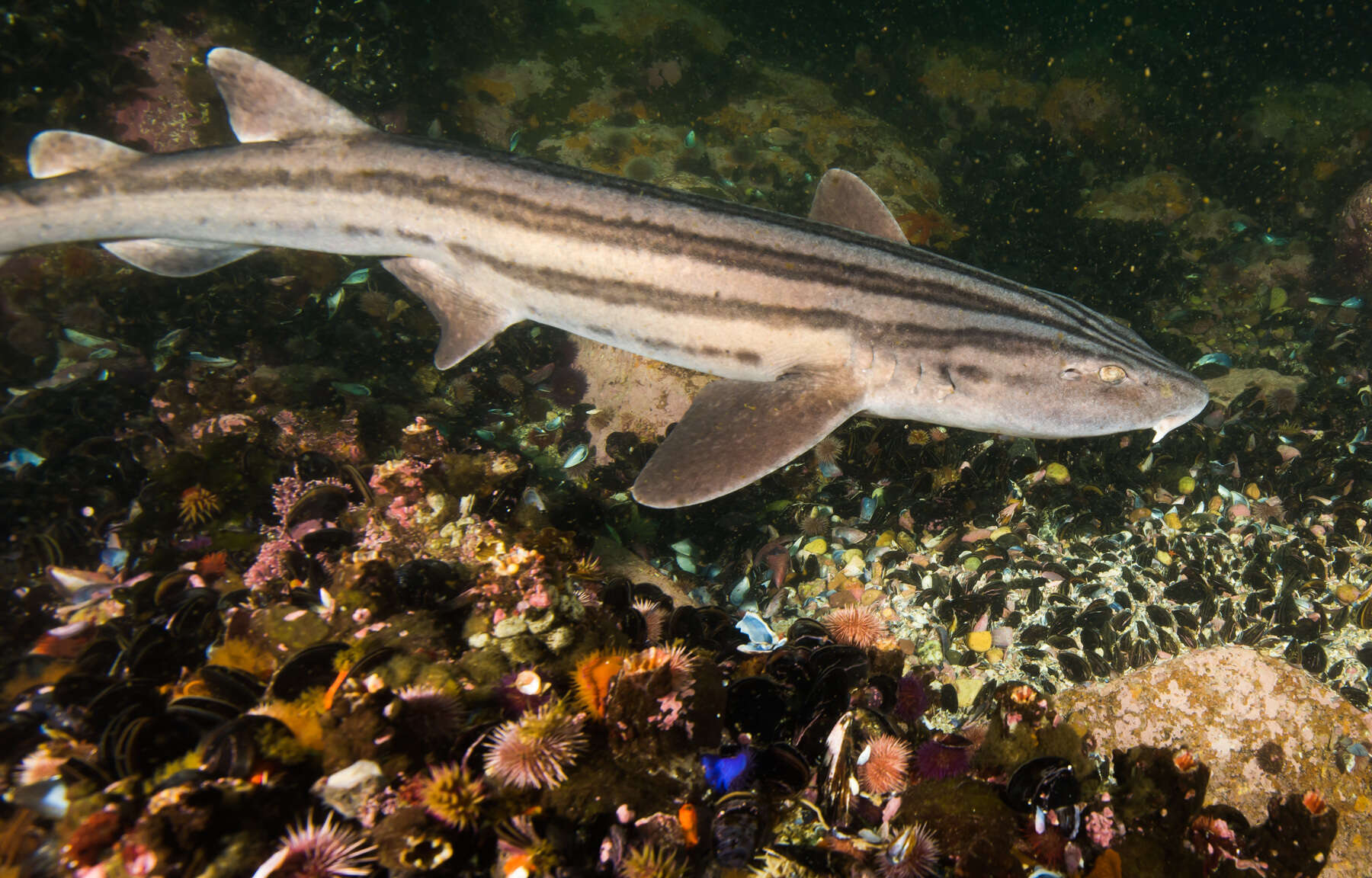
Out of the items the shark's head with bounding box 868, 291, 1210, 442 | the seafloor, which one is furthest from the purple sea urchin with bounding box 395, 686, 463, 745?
the shark's head with bounding box 868, 291, 1210, 442

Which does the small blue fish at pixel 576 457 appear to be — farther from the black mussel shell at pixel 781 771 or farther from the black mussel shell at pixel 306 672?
the black mussel shell at pixel 781 771

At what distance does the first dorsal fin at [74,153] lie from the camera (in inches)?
166

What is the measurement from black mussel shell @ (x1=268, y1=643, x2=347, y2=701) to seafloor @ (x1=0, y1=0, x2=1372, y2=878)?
0.04 ft

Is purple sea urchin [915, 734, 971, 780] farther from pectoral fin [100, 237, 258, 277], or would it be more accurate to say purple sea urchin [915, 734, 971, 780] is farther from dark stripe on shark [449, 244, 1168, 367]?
pectoral fin [100, 237, 258, 277]

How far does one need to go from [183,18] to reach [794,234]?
11849 millimetres

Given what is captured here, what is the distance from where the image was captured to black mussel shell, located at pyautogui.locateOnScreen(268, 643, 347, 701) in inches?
81.6

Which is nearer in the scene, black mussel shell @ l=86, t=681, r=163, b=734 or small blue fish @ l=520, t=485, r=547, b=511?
black mussel shell @ l=86, t=681, r=163, b=734

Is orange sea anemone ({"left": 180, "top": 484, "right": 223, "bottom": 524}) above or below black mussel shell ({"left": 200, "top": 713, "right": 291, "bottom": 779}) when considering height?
below

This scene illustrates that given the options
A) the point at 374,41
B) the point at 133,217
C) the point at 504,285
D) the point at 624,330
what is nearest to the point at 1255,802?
the point at 624,330

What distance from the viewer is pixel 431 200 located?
12.5 ft

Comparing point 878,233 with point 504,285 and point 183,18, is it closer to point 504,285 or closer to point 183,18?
point 504,285

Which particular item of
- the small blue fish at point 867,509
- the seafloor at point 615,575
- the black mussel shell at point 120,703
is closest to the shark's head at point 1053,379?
the seafloor at point 615,575

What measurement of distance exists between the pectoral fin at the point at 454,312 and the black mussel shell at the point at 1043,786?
13.2 ft

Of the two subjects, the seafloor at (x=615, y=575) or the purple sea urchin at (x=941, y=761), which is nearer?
the seafloor at (x=615, y=575)
